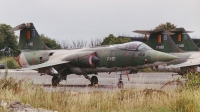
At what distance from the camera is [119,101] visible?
878cm

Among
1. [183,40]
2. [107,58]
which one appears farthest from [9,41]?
[107,58]

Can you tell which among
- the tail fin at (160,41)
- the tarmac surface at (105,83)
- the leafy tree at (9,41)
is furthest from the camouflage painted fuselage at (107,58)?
the leafy tree at (9,41)

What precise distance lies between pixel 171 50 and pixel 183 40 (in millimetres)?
2276

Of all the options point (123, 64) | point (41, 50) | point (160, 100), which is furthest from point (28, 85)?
point (41, 50)

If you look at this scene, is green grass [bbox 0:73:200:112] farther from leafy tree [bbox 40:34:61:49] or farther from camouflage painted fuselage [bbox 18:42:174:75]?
leafy tree [bbox 40:34:61:49]

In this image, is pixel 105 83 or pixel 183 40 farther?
pixel 183 40

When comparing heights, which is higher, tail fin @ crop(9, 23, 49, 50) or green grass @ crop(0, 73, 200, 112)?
tail fin @ crop(9, 23, 49, 50)

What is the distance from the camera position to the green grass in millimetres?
7802

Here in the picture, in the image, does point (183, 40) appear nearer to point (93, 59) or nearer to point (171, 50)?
point (171, 50)

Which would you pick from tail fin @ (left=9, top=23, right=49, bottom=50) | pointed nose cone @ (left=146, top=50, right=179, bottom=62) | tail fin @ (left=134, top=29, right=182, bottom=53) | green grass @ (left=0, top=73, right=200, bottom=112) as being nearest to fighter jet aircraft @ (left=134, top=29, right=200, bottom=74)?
tail fin @ (left=134, top=29, right=182, bottom=53)

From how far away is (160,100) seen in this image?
28.9ft

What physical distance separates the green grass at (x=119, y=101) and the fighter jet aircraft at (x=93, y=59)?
6.58 meters

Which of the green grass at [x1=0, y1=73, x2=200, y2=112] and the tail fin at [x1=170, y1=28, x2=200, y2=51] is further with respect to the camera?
the tail fin at [x1=170, y1=28, x2=200, y2=51]

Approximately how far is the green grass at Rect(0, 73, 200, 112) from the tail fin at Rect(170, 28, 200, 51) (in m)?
14.9
